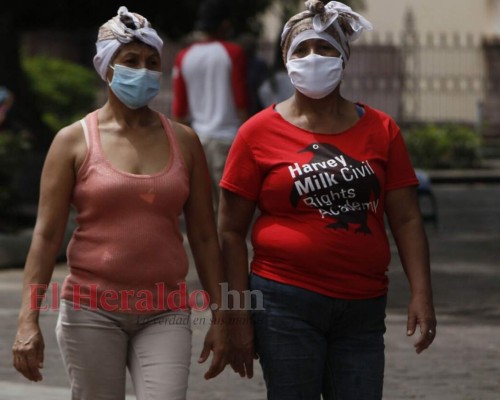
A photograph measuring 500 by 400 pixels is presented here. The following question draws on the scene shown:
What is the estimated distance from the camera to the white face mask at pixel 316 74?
4863 mm

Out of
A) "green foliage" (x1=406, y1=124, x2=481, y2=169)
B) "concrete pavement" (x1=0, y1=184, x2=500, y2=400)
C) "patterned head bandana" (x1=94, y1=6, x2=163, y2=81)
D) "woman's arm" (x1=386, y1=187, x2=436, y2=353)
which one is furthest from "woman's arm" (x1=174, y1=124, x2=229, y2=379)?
"green foliage" (x1=406, y1=124, x2=481, y2=169)

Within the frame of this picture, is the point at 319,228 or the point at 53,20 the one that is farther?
the point at 53,20

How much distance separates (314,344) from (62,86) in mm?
23656

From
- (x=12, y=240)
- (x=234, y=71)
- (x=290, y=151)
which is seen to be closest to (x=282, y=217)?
(x=290, y=151)

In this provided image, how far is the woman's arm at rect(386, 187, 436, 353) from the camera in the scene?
4910mm

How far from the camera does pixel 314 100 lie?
16.2ft

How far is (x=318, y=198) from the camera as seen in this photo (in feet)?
15.6

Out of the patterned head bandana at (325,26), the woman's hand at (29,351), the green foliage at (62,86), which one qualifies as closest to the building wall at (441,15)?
the green foliage at (62,86)

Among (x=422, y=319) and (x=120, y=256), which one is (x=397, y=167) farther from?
(x=120, y=256)

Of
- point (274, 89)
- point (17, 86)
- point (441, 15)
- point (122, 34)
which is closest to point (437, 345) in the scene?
point (274, 89)

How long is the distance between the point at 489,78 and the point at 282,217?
27084 millimetres

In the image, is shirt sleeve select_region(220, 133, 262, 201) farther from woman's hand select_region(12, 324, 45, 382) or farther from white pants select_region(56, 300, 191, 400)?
woman's hand select_region(12, 324, 45, 382)

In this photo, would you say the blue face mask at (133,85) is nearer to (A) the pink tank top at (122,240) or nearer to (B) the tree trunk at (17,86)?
(A) the pink tank top at (122,240)

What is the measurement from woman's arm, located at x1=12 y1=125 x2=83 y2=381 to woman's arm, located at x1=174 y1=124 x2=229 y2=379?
399 mm
